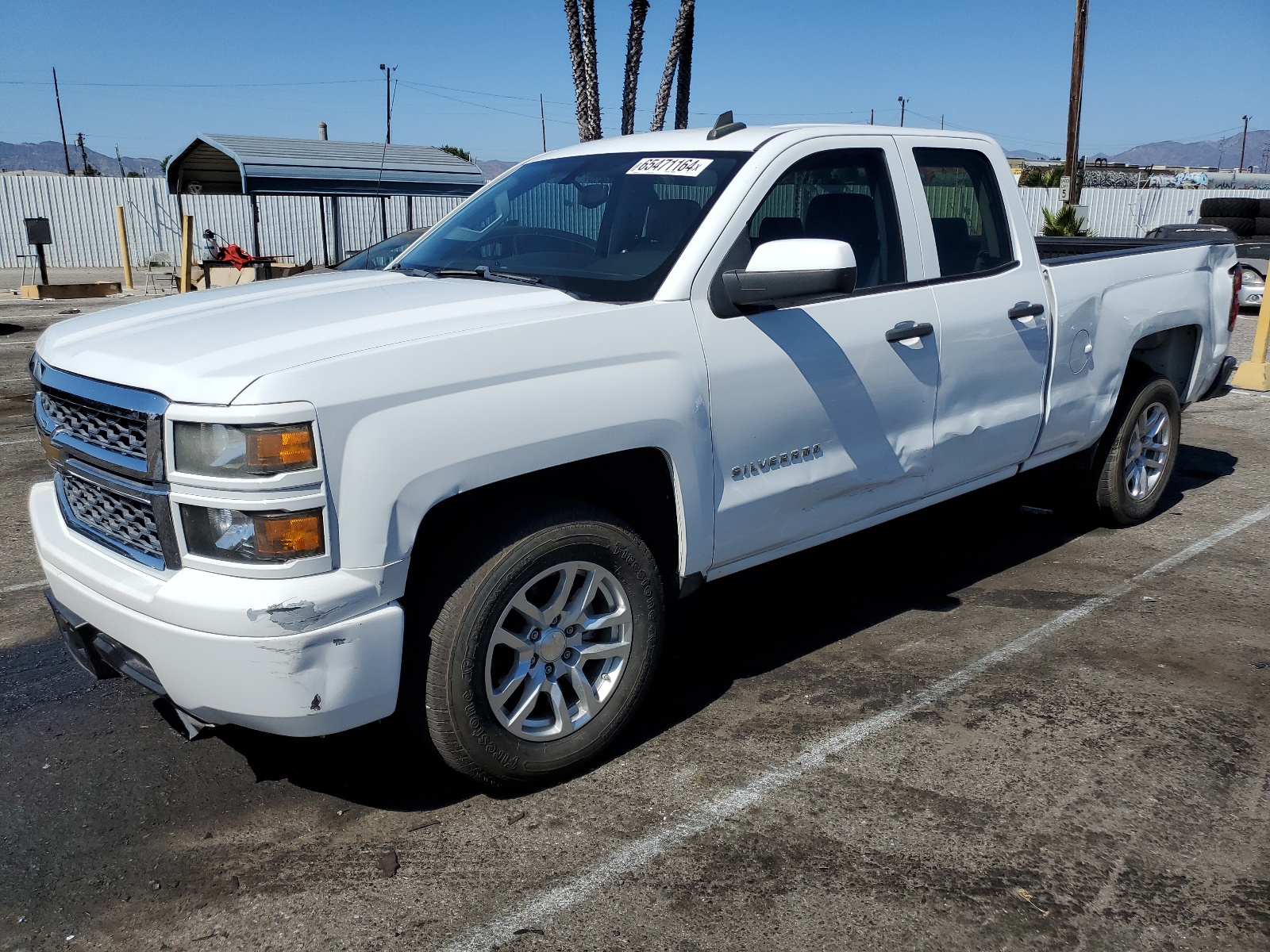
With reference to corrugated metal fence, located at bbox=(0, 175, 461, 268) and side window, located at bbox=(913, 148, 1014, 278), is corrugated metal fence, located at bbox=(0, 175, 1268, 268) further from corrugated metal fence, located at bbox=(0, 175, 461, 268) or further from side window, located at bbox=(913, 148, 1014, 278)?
side window, located at bbox=(913, 148, 1014, 278)

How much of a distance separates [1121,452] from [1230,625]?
1.29 m

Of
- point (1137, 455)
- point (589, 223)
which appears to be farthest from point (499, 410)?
point (1137, 455)

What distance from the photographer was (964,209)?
4.70m

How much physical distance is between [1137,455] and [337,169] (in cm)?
2015

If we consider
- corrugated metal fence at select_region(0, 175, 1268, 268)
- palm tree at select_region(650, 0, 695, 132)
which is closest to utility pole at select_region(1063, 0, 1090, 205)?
corrugated metal fence at select_region(0, 175, 1268, 268)

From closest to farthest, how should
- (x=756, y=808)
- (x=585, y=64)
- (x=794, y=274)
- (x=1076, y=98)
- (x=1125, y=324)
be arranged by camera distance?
(x=756, y=808) < (x=794, y=274) < (x=1125, y=324) < (x=585, y=64) < (x=1076, y=98)

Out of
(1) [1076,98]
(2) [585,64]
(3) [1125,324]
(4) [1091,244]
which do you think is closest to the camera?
(3) [1125,324]

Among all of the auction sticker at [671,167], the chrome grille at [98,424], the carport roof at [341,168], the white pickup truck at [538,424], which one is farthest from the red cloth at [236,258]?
the chrome grille at [98,424]

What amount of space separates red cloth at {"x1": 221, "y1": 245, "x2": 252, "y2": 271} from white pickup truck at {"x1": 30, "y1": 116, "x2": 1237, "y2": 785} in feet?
59.9

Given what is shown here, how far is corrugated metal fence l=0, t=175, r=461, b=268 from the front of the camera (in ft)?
99.6

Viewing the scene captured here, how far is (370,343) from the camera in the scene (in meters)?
2.86

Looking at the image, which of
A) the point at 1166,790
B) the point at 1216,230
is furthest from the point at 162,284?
the point at 1166,790

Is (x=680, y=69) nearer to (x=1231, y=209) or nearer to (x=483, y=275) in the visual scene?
(x=1231, y=209)

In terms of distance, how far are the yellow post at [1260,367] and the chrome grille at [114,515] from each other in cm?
1033
